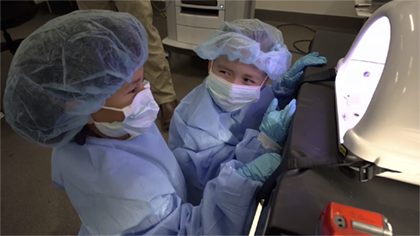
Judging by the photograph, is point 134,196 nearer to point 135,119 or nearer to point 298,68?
point 135,119

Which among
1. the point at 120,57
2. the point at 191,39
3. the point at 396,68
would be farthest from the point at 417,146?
the point at 191,39

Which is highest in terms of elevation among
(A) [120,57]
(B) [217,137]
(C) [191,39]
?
(A) [120,57]

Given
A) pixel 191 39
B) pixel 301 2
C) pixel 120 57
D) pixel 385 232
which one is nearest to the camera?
pixel 385 232

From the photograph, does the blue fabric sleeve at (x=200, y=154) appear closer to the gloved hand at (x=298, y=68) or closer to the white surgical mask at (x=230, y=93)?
the white surgical mask at (x=230, y=93)

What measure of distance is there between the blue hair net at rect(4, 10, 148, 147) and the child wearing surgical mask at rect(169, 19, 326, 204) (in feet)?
1.11

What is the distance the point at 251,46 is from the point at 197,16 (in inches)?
51.5

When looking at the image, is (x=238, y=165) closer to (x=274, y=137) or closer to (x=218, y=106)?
(x=274, y=137)

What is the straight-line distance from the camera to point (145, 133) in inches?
29.8

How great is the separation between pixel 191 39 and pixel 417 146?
6.32ft

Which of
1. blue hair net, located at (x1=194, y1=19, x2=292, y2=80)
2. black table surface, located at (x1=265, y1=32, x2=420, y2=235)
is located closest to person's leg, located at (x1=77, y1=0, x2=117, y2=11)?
blue hair net, located at (x1=194, y1=19, x2=292, y2=80)

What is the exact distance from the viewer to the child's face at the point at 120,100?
2.00 ft

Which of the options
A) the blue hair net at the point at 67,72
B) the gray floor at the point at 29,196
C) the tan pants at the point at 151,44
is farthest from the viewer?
the tan pants at the point at 151,44

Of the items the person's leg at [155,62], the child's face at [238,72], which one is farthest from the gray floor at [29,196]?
the child's face at [238,72]

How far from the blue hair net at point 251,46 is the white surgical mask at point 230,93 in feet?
0.25
